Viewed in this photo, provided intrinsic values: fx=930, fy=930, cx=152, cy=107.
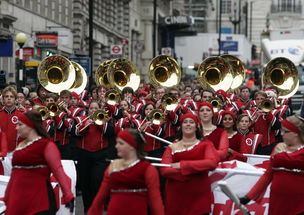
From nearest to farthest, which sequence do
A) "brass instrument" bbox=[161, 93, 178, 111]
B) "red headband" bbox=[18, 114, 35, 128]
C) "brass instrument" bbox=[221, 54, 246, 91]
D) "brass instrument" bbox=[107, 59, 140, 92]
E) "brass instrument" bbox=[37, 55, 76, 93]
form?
"red headband" bbox=[18, 114, 35, 128] → "brass instrument" bbox=[161, 93, 178, 111] → "brass instrument" bbox=[37, 55, 76, 93] → "brass instrument" bbox=[221, 54, 246, 91] → "brass instrument" bbox=[107, 59, 140, 92]

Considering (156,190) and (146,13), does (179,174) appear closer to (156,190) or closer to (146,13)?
(156,190)

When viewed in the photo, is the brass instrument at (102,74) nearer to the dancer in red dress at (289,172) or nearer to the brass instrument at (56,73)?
the brass instrument at (56,73)

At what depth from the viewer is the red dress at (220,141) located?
29.0ft

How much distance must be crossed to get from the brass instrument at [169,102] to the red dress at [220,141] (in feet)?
13.5

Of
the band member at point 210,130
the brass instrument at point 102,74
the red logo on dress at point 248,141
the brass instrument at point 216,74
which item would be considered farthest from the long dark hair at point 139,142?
the brass instrument at point 102,74

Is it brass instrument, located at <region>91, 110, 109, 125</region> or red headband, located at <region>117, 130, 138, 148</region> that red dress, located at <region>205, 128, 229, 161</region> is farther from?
brass instrument, located at <region>91, 110, 109, 125</region>

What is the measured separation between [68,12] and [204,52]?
784 inches

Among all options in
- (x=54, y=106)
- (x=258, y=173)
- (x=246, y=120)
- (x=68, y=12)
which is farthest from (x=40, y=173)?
(x=68, y=12)

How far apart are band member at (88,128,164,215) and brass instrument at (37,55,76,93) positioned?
10126mm

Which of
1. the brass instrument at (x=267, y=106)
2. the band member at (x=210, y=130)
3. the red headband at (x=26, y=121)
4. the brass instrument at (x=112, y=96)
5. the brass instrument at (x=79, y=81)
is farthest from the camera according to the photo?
the brass instrument at (x=79, y=81)

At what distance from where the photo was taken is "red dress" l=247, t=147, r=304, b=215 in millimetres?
7945

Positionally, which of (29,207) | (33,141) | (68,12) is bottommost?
(29,207)

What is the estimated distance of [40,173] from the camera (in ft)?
26.3

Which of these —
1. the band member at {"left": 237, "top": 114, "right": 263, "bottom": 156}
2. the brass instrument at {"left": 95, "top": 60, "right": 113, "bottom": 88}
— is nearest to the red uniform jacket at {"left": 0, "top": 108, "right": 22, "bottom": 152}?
the band member at {"left": 237, "top": 114, "right": 263, "bottom": 156}
